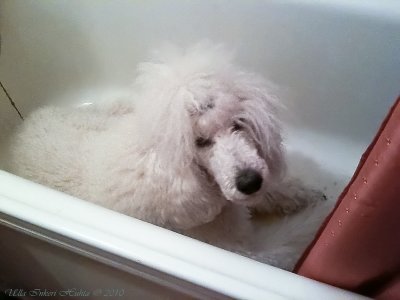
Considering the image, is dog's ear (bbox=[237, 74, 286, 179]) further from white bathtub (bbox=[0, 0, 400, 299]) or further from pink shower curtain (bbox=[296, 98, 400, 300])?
pink shower curtain (bbox=[296, 98, 400, 300])

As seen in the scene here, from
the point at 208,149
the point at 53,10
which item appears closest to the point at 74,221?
the point at 208,149

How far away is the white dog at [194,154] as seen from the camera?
2.91 ft

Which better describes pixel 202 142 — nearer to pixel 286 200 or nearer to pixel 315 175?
pixel 286 200

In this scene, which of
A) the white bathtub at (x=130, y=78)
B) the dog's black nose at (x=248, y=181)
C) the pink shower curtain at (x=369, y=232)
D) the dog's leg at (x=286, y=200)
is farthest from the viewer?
the dog's leg at (x=286, y=200)

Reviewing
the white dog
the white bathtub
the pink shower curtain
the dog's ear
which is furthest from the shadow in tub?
the pink shower curtain

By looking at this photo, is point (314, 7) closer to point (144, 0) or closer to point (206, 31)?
point (206, 31)

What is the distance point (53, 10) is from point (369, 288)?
1.16 metres

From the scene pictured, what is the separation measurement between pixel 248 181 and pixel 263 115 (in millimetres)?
133

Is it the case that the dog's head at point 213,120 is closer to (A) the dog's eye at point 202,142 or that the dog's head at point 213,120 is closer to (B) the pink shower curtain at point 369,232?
(A) the dog's eye at point 202,142

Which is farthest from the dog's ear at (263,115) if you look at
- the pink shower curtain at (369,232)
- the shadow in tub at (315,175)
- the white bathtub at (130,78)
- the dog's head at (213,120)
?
the shadow in tub at (315,175)

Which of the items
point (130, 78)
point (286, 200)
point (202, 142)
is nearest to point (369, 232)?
point (202, 142)

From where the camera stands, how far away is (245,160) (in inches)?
34.8

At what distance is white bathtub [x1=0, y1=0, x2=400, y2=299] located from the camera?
0.76 meters

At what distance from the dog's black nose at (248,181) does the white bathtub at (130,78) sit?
6.0 inches
